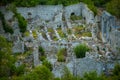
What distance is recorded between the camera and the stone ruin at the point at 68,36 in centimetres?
2748

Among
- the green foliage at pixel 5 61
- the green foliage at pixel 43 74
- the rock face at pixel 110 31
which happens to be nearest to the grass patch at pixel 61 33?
the rock face at pixel 110 31

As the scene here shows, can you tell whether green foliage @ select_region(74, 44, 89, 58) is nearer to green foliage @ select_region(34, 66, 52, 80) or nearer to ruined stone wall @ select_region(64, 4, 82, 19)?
green foliage @ select_region(34, 66, 52, 80)

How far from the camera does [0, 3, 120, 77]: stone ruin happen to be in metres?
27.5

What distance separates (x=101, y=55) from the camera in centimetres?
3042

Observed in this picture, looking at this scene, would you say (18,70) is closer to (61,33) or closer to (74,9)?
(61,33)

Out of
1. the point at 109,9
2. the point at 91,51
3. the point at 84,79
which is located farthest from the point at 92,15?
the point at 84,79

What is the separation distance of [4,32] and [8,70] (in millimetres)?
9198

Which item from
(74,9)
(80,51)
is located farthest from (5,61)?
(74,9)

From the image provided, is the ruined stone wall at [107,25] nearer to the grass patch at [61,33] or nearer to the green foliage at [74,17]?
the grass patch at [61,33]

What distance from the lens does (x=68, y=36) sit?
35.2 m

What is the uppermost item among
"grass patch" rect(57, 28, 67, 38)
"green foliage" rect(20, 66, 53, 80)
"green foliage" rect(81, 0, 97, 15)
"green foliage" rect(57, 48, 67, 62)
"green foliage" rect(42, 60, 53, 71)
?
"green foliage" rect(81, 0, 97, 15)

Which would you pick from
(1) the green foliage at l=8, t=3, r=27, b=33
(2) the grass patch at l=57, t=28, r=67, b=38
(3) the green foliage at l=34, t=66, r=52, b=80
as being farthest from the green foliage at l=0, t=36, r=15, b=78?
(1) the green foliage at l=8, t=3, r=27, b=33

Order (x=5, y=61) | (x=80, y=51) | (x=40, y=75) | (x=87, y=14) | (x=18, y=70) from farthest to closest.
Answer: (x=87, y=14)
(x=80, y=51)
(x=18, y=70)
(x=5, y=61)
(x=40, y=75)

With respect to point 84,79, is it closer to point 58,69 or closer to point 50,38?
point 58,69
